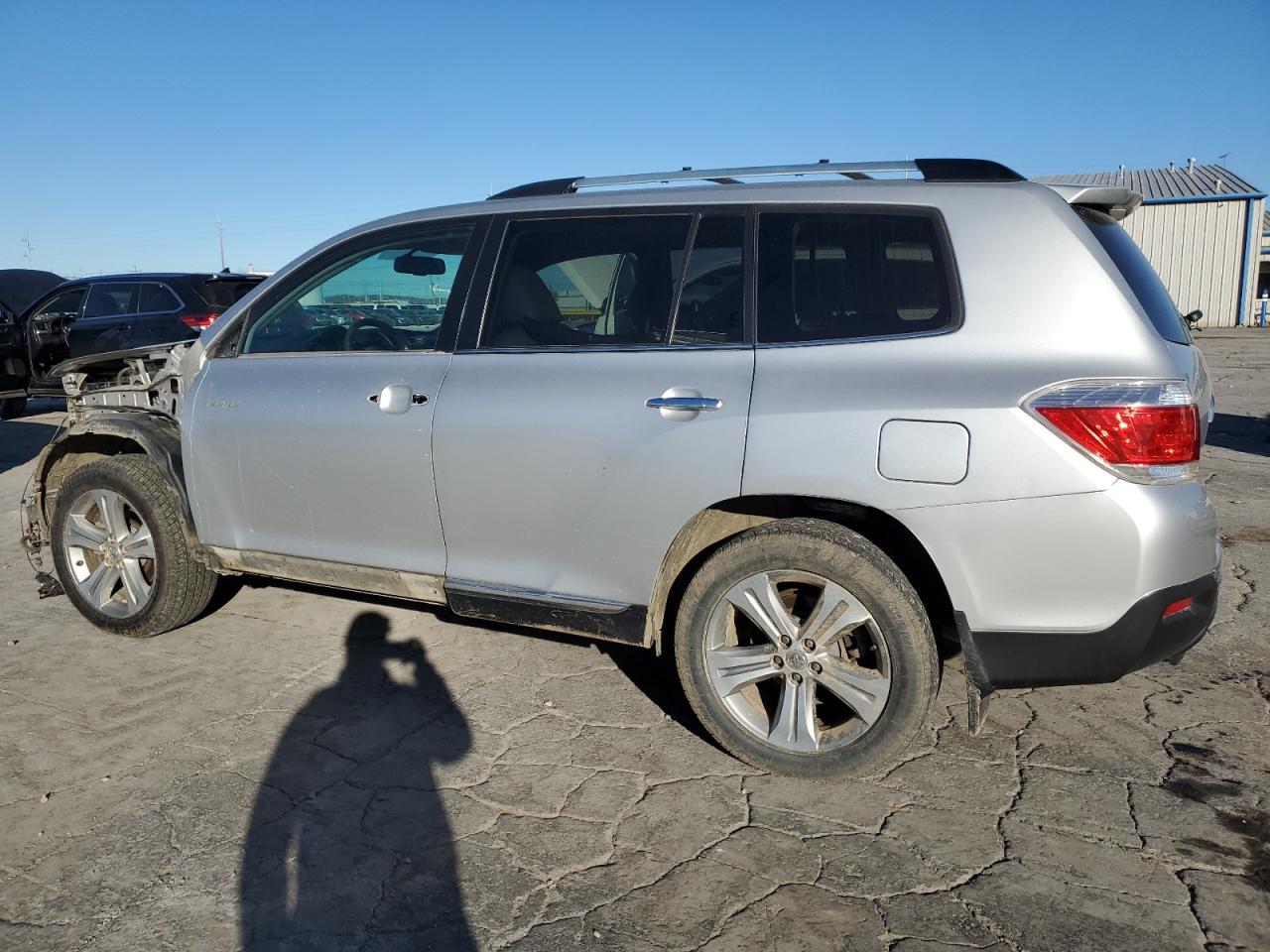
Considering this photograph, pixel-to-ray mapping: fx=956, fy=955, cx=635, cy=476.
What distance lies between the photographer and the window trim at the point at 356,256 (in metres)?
3.62

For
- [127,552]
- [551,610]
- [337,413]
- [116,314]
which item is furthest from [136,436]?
[116,314]

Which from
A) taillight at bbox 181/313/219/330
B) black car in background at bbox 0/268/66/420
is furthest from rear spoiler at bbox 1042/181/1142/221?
black car in background at bbox 0/268/66/420

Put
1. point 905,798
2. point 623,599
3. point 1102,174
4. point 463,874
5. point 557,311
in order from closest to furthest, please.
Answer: point 463,874 < point 905,798 < point 623,599 < point 557,311 < point 1102,174

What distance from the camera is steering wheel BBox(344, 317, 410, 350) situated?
3.79 m

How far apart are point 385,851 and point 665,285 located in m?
2.00

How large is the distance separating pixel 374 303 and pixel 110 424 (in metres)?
1.42

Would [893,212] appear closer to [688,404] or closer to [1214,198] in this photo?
[688,404]

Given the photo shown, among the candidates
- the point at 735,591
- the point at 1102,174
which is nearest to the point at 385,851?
the point at 735,591

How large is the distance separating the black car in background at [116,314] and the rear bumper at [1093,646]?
956 cm

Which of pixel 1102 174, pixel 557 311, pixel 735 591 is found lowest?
pixel 735 591

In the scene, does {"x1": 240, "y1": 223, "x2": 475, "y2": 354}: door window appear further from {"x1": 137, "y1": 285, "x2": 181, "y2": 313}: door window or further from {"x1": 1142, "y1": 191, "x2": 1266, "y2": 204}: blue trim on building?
{"x1": 1142, "y1": 191, "x2": 1266, "y2": 204}: blue trim on building

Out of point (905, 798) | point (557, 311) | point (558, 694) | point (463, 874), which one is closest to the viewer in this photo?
point (463, 874)

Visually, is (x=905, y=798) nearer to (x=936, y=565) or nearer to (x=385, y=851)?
(x=936, y=565)

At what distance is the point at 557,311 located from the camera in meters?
3.51
